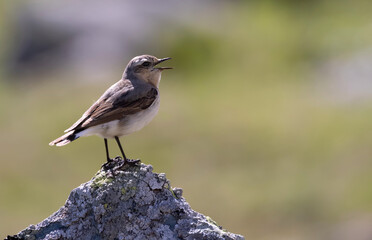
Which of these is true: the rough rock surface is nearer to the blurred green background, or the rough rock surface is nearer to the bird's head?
the bird's head

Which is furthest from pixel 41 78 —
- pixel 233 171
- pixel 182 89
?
pixel 233 171

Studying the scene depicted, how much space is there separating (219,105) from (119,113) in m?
25.1

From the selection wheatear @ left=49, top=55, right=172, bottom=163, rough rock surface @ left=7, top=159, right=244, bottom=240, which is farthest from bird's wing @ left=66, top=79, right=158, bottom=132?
rough rock surface @ left=7, top=159, right=244, bottom=240

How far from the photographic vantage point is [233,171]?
29.7 metres

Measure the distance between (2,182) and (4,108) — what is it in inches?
315

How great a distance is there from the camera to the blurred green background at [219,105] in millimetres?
27359

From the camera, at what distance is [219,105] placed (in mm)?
35969

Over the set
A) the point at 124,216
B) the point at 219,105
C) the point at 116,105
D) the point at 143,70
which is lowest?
the point at 124,216

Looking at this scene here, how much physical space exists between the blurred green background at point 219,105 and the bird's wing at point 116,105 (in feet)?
39.6

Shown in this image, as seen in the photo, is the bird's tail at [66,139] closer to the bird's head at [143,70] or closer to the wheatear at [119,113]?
the wheatear at [119,113]

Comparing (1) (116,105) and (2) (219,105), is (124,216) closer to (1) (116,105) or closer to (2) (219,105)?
(1) (116,105)

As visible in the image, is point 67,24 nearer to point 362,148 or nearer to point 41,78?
point 41,78

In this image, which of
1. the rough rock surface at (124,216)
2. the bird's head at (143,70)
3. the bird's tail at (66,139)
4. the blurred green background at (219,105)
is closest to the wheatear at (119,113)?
the bird's tail at (66,139)

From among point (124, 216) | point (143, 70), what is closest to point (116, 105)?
point (143, 70)
